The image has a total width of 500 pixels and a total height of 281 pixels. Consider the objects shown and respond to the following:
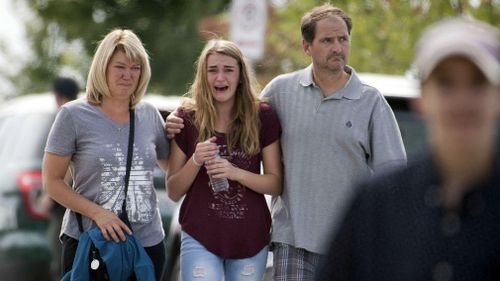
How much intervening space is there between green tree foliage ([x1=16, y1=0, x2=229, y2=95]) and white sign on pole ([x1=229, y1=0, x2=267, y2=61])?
12843 millimetres

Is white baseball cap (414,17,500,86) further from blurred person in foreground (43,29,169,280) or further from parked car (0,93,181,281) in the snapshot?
parked car (0,93,181,281)

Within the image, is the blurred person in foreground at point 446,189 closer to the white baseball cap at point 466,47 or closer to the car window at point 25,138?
the white baseball cap at point 466,47

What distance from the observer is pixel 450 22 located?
255 centimetres

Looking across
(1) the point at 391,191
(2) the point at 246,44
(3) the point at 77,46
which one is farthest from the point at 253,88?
(3) the point at 77,46

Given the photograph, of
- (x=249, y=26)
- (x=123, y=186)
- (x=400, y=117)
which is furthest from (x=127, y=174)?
(x=249, y=26)

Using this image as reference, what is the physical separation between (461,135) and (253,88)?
3379mm

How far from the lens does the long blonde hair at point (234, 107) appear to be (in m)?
5.66

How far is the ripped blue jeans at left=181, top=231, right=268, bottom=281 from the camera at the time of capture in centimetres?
555

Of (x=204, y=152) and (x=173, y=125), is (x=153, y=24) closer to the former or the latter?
(x=173, y=125)

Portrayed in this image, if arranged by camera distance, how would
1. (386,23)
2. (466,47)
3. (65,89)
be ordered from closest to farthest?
(466,47)
(65,89)
(386,23)

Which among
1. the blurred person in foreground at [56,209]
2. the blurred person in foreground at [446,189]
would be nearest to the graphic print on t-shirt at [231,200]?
the blurred person in foreground at [56,209]

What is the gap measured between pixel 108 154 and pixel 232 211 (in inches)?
24.1

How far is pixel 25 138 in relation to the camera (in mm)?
9039

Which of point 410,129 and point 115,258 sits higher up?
point 410,129
